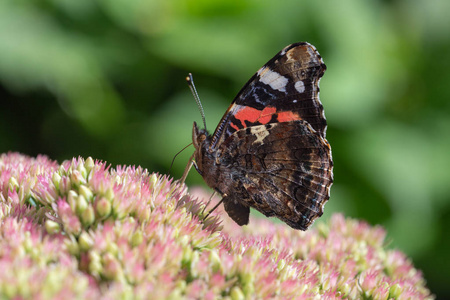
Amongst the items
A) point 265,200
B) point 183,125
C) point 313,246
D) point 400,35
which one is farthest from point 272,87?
point 400,35

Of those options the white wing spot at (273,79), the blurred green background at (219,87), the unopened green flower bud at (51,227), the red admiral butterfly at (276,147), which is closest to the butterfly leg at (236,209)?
the red admiral butterfly at (276,147)

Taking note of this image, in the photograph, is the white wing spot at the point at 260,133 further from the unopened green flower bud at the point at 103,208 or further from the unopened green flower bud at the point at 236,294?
the unopened green flower bud at the point at 236,294

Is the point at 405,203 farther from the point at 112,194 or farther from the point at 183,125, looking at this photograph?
the point at 112,194

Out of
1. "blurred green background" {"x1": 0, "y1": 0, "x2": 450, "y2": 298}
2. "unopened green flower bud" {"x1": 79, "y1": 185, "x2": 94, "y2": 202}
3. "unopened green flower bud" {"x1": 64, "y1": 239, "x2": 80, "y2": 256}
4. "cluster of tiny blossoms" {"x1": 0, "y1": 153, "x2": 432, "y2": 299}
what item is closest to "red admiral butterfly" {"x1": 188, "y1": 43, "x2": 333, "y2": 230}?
"cluster of tiny blossoms" {"x1": 0, "y1": 153, "x2": 432, "y2": 299}

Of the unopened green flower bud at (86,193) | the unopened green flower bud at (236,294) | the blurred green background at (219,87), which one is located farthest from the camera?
the blurred green background at (219,87)

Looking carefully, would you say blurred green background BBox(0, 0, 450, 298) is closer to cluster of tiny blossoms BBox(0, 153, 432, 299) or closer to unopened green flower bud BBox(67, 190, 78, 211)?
cluster of tiny blossoms BBox(0, 153, 432, 299)

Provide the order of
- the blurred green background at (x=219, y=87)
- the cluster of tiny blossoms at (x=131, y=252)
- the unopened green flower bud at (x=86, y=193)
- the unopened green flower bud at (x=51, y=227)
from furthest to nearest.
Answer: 1. the blurred green background at (x=219, y=87)
2. the unopened green flower bud at (x=86, y=193)
3. the unopened green flower bud at (x=51, y=227)
4. the cluster of tiny blossoms at (x=131, y=252)
